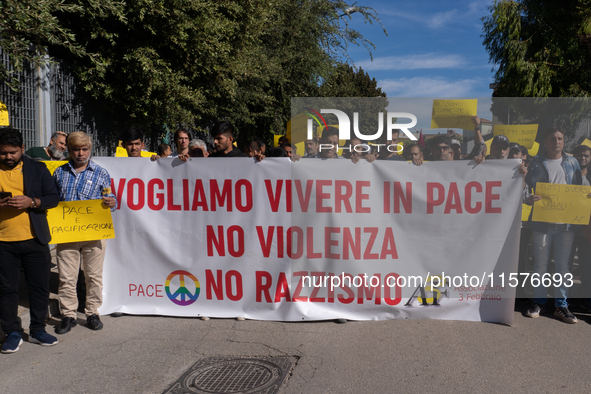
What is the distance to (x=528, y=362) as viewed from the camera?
3.99 metres

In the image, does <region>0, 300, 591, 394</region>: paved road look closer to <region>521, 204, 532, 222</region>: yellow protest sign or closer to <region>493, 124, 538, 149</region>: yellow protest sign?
<region>521, 204, 532, 222</region>: yellow protest sign

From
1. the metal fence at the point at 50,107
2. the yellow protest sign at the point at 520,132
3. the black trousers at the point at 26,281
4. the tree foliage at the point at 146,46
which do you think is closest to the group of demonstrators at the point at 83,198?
the black trousers at the point at 26,281

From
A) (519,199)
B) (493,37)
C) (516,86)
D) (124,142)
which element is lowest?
(519,199)

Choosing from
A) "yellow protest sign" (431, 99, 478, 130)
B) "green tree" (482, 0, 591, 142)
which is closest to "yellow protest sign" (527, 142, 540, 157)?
"yellow protest sign" (431, 99, 478, 130)

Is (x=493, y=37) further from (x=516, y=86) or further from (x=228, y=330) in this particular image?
(x=228, y=330)

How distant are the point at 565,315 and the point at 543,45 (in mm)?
17645

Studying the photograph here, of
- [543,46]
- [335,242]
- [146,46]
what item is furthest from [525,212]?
[543,46]

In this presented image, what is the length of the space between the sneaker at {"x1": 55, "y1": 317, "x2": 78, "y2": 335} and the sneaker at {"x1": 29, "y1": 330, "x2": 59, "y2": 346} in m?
0.28

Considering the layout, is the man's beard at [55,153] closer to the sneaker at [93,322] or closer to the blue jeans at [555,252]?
the sneaker at [93,322]

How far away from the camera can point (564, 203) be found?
5211 mm

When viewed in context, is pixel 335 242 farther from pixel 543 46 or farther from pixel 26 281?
pixel 543 46

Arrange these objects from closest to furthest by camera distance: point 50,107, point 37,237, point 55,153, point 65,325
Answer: point 37,237 < point 65,325 < point 55,153 < point 50,107

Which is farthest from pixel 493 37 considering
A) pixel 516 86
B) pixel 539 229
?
pixel 539 229

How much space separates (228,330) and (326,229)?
1403 millimetres
